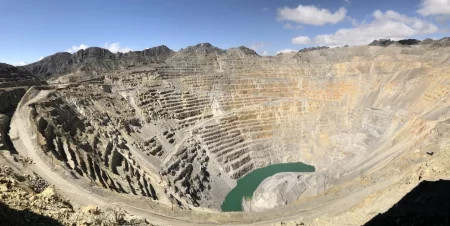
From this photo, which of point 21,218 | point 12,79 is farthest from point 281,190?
point 12,79

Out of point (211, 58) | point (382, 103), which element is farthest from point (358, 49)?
point (211, 58)

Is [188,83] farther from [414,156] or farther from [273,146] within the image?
[414,156]

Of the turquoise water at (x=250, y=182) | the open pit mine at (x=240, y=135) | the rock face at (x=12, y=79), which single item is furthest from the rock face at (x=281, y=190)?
the rock face at (x=12, y=79)

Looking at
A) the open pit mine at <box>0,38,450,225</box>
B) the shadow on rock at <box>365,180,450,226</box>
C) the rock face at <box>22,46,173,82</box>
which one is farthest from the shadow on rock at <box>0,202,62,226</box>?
the rock face at <box>22,46,173,82</box>

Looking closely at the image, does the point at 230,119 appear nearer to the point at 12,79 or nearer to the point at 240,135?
the point at 240,135

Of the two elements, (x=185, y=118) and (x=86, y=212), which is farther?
(x=185, y=118)

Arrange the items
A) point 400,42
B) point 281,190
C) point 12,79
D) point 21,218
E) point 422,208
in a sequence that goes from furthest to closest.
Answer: point 400,42
point 12,79
point 281,190
point 422,208
point 21,218

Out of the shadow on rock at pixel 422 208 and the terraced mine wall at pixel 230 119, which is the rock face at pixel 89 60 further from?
the shadow on rock at pixel 422 208
